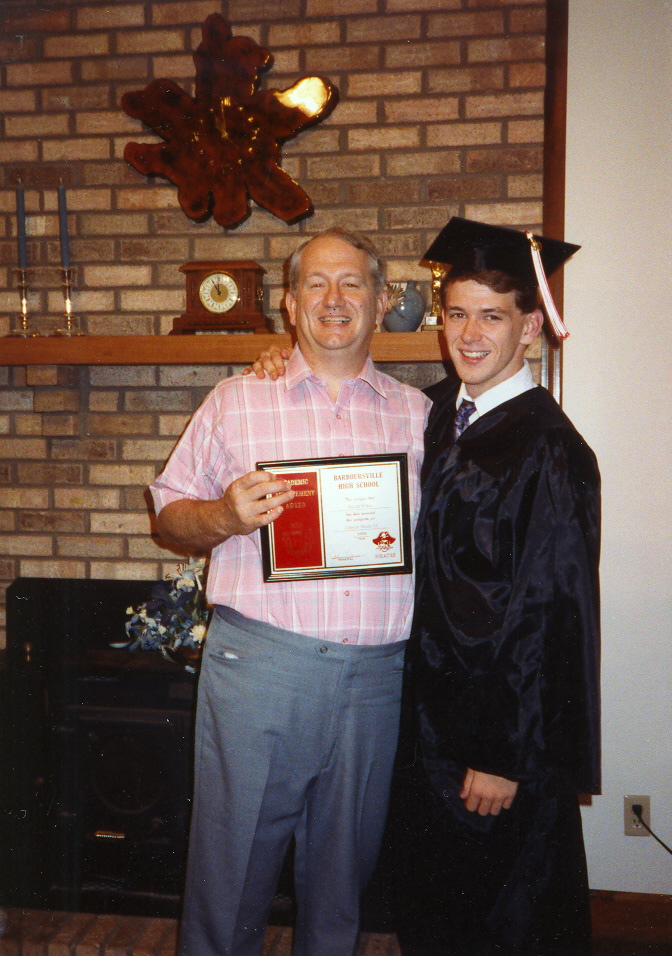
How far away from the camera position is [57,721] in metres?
2.12

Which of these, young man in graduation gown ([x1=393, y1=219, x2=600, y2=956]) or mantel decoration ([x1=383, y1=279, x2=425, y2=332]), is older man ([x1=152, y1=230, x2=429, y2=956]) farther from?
mantel decoration ([x1=383, y1=279, x2=425, y2=332])

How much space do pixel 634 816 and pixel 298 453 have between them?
5.53 feet

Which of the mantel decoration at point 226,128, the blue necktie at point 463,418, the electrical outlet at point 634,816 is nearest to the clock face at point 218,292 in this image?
the mantel decoration at point 226,128

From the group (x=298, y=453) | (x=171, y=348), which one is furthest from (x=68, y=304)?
(x=298, y=453)

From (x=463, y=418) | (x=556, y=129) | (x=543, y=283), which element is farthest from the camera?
(x=556, y=129)

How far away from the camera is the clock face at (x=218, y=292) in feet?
7.40

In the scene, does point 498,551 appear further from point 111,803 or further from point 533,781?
point 111,803

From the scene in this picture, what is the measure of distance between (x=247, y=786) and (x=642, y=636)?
4.51ft

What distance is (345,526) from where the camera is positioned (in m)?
1.54

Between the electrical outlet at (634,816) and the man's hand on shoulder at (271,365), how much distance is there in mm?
1775

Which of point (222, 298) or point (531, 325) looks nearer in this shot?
point (531, 325)

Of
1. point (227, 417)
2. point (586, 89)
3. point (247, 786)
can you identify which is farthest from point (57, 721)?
point (586, 89)

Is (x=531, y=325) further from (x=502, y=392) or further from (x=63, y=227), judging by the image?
(x=63, y=227)

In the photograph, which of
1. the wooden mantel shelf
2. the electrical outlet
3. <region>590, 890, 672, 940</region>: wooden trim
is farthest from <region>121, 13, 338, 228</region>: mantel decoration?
<region>590, 890, 672, 940</region>: wooden trim
